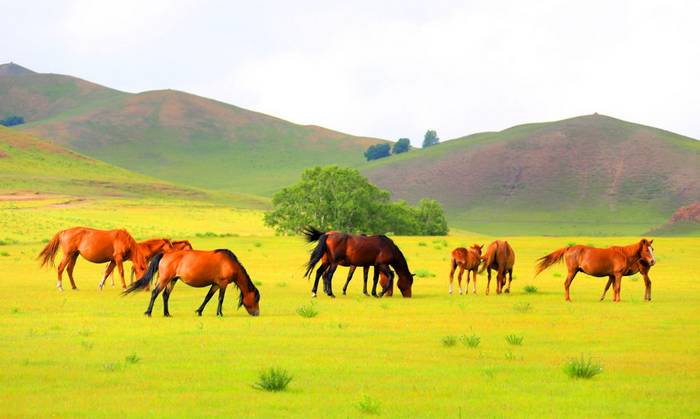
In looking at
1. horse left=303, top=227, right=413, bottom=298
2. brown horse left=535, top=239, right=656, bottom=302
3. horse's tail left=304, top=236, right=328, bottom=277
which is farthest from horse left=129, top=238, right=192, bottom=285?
brown horse left=535, top=239, right=656, bottom=302

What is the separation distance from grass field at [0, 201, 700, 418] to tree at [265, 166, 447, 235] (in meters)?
59.7

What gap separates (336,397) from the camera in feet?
41.1

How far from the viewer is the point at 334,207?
9162 cm

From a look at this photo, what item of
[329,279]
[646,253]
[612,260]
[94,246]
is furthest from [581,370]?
[94,246]

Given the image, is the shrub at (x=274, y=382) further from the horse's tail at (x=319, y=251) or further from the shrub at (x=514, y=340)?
the horse's tail at (x=319, y=251)

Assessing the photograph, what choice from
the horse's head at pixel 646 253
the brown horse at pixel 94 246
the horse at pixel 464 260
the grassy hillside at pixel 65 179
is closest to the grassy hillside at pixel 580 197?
the grassy hillside at pixel 65 179

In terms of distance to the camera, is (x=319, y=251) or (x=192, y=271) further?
(x=319, y=251)

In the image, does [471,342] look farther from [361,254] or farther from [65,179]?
[65,179]

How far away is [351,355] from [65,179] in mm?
Answer: 136080

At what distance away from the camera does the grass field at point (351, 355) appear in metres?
12.1

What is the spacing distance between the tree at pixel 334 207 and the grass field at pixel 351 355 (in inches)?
2349

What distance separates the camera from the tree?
9044cm

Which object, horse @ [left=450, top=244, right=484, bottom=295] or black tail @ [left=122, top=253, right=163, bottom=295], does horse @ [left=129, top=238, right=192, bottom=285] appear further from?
horse @ [left=450, top=244, right=484, bottom=295]

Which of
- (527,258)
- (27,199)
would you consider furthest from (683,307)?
(27,199)
